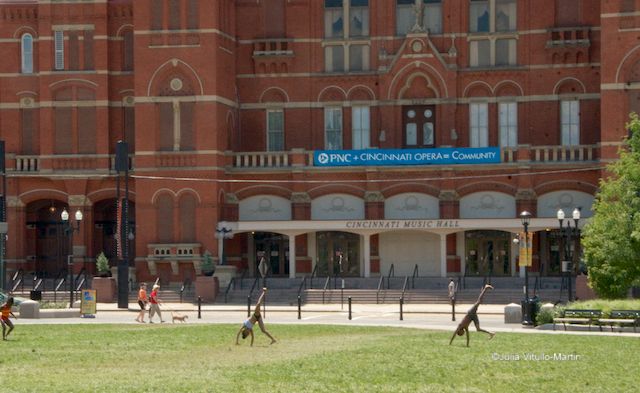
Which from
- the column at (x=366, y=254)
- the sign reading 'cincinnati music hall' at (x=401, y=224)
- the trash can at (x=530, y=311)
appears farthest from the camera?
the column at (x=366, y=254)

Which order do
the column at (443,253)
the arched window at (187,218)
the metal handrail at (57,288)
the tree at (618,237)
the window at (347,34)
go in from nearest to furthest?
the tree at (618,237), the metal handrail at (57,288), the column at (443,253), the arched window at (187,218), the window at (347,34)

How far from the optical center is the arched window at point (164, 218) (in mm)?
78250

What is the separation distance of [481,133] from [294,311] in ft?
68.1

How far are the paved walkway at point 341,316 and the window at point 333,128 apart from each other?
47.5ft

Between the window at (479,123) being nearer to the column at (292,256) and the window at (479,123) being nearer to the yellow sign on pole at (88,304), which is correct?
the column at (292,256)

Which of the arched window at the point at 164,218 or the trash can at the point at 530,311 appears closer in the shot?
the trash can at the point at 530,311

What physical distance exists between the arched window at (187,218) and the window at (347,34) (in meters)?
11.9

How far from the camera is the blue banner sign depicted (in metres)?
77.7

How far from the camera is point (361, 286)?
7588 cm

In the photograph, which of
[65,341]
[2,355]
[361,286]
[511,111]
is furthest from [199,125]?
[2,355]

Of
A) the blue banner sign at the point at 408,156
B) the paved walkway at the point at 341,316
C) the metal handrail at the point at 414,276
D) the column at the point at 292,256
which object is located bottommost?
the paved walkway at the point at 341,316

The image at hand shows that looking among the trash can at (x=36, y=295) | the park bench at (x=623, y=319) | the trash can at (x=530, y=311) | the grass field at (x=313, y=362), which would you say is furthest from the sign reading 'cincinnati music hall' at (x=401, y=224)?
the grass field at (x=313, y=362)

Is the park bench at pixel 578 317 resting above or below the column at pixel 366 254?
below

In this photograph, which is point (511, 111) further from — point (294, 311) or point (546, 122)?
point (294, 311)
